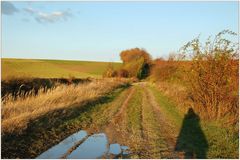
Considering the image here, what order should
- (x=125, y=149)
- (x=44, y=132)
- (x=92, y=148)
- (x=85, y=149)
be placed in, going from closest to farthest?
1. (x=125, y=149)
2. (x=85, y=149)
3. (x=92, y=148)
4. (x=44, y=132)

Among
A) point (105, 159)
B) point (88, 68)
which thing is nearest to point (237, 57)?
point (105, 159)

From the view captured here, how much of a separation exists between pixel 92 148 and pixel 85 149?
216mm

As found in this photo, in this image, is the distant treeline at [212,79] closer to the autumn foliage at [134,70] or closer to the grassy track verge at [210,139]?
the grassy track verge at [210,139]

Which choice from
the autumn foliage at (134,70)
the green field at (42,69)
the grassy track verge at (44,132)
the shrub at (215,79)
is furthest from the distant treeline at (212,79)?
the autumn foliage at (134,70)

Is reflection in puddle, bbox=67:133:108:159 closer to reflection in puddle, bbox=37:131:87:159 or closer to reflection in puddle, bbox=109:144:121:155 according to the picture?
reflection in puddle, bbox=109:144:121:155

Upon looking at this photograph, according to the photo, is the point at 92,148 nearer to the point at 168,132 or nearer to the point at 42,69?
the point at 168,132

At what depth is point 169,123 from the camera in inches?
491

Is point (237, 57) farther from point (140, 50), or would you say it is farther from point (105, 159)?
point (140, 50)

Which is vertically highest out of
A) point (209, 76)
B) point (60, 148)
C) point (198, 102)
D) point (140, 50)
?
point (140, 50)

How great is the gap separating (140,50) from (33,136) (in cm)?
8021

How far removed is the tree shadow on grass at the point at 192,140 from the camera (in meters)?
8.02

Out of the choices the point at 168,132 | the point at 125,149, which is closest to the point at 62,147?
the point at 125,149

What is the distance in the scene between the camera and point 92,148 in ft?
28.1

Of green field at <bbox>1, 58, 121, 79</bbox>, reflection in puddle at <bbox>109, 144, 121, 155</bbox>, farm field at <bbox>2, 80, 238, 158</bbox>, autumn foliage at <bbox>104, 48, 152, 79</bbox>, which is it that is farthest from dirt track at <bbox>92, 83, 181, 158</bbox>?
autumn foliage at <bbox>104, 48, 152, 79</bbox>
